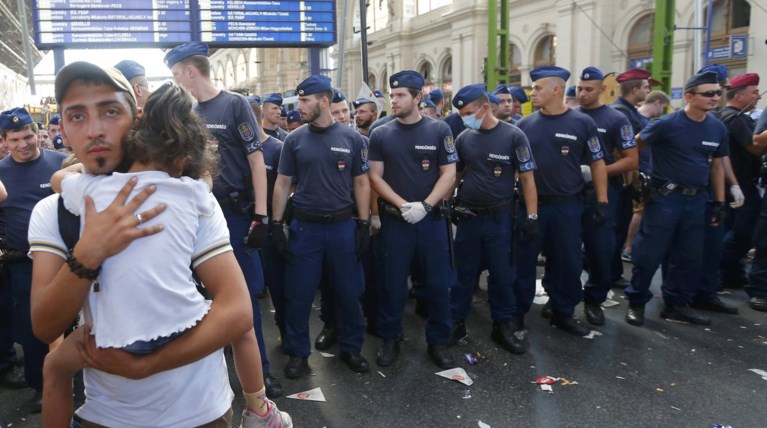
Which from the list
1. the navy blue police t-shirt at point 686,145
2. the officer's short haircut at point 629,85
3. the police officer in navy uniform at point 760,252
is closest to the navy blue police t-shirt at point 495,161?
the navy blue police t-shirt at point 686,145

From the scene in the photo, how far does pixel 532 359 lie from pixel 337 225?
1739mm

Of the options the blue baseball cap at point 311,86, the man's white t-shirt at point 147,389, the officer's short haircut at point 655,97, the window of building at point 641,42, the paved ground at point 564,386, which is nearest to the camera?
the man's white t-shirt at point 147,389

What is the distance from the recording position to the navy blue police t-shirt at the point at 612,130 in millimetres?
4664

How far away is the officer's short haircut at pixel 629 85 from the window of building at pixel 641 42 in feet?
40.2

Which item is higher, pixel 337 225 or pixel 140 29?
pixel 140 29

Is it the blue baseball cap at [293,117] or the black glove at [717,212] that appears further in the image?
the blue baseball cap at [293,117]

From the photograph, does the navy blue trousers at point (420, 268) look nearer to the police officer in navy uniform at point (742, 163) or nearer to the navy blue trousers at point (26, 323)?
the navy blue trousers at point (26, 323)

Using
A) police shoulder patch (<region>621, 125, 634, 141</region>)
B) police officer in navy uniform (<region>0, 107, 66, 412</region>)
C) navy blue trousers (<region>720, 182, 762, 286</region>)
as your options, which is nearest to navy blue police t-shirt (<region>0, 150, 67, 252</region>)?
police officer in navy uniform (<region>0, 107, 66, 412</region>)

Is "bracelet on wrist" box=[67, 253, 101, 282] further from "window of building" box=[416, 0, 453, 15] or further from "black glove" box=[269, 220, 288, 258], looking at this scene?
"window of building" box=[416, 0, 453, 15]

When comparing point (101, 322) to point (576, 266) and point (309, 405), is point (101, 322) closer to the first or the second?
point (309, 405)

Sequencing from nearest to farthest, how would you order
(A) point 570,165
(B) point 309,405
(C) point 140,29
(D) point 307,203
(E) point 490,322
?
1. (B) point 309,405
2. (D) point 307,203
3. (A) point 570,165
4. (E) point 490,322
5. (C) point 140,29

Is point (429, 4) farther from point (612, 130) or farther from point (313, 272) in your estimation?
point (313, 272)

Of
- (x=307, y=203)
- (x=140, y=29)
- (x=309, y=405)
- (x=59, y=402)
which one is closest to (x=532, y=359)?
(x=309, y=405)

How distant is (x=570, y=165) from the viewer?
14.0 ft
